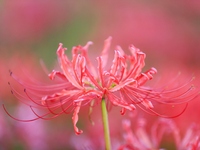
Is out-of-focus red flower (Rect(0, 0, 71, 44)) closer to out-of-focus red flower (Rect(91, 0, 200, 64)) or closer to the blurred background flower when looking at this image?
the blurred background flower

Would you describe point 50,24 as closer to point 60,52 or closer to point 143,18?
point 143,18

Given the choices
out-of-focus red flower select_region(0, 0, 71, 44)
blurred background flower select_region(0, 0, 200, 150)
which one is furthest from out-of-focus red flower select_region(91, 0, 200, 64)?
out-of-focus red flower select_region(0, 0, 71, 44)

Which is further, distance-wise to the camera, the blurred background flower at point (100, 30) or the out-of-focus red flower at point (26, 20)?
the out-of-focus red flower at point (26, 20)

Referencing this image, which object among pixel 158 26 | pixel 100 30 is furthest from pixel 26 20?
pixel 158 26

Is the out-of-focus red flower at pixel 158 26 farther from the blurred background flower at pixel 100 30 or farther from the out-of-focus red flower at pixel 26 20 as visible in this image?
the out-of-focus red flower at pixel 26 20

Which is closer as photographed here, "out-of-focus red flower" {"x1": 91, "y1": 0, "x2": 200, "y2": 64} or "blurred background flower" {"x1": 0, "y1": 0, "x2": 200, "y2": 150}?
"blurred background flower" {"x1": 0, "y1": 0, "x2": 200, "y2": 150}

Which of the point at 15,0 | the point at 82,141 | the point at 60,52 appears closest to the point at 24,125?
the point at 82,141

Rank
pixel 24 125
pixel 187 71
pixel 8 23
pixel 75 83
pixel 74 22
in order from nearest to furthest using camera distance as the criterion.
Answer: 1. pixel 75 83
2. pixel 24 125
3. pixel 187 71
4. pixel 8 23
5. pixel 74 22

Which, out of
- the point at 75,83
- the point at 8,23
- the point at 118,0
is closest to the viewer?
the point at 75,83

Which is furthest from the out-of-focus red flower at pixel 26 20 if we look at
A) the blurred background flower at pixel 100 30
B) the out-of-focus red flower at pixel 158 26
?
the out-of-focus red flower at pixel 158 26

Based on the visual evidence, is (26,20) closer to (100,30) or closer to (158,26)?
(100,30)

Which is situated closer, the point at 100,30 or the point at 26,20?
the point at 26,20
